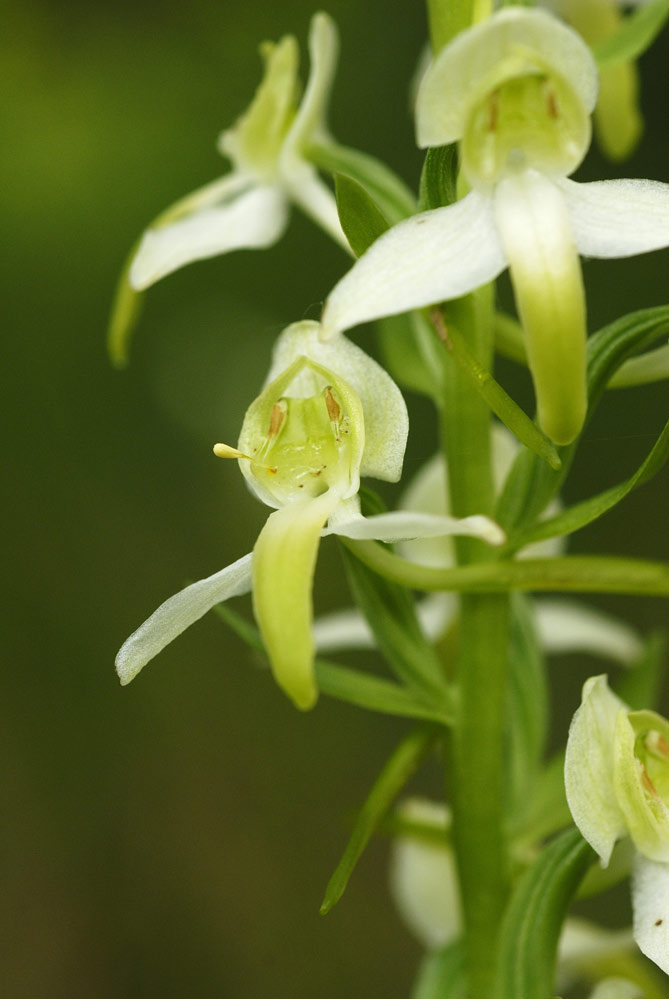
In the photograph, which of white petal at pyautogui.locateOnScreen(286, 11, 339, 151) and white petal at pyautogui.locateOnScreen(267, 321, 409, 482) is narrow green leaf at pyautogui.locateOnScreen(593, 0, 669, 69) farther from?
white petal at pyautogui.locateOnScreen(267, 321, 409, 482)

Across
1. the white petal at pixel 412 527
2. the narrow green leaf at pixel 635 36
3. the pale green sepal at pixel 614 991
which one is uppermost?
the narrow green leaf at pixel 635 36

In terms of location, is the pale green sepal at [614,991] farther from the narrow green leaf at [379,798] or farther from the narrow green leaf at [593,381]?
the narrow green leaf at [593,381]

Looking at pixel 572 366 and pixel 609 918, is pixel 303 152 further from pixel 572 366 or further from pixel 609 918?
pixel 609 918

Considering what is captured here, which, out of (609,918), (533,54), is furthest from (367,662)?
(533,54)

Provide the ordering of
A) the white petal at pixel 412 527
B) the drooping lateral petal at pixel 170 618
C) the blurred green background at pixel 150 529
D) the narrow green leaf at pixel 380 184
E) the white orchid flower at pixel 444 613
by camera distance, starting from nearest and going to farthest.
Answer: the white petal at pixel 412 527
the drooping lateral petal at pixel 170 618
the narrow green leaf at pixel 380 184
the white orchid flower at pixel 444 613
the blurred green background at pixel 150 529

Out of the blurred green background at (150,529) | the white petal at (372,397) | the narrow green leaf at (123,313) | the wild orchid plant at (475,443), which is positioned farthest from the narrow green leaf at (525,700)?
the blurred green background at (150,529)

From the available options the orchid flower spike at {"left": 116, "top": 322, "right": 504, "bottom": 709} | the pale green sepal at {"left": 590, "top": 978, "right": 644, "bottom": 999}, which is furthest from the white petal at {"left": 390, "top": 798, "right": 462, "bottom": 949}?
the orchid flower spike at {"left": 116, "top": 322, "right": 504, "bottom": 709}
